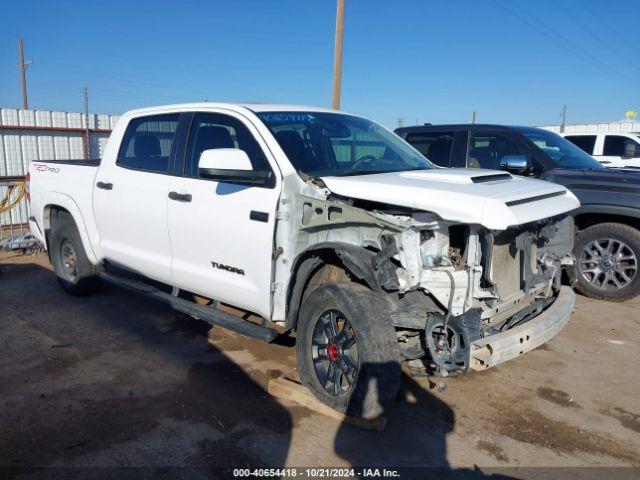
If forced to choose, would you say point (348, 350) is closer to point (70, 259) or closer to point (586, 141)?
point (70, 259)

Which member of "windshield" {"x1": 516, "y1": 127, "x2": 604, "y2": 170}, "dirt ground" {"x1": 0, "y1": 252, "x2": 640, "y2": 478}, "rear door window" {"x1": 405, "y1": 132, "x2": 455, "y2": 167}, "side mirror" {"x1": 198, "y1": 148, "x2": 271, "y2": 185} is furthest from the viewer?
"rear door window" {"x1": 405, "y1": 132, "x2": 455, "y2": 167}

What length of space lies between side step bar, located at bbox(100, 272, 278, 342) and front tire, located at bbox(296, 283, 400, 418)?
1.04 feet

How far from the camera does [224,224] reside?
4.03m

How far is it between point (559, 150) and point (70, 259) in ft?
19.6

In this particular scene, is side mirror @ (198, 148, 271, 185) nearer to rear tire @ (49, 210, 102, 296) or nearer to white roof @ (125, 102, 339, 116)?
white roof @ (125, 102, 339, 116)

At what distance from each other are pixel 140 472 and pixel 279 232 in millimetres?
1677

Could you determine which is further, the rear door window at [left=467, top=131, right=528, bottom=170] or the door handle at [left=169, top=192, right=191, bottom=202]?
the rear door window at [left=467, top=131, right=528, bottom=170]

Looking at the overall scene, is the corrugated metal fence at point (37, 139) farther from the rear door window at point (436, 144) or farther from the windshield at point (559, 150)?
the windshield at point (559, 150)

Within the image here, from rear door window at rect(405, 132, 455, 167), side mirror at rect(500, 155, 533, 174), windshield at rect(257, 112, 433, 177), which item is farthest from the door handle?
rear door window at rect(405, 132, 455, 167)

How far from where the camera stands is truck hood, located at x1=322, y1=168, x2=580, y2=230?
3.01m

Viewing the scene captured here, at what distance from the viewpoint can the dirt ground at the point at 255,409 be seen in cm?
316

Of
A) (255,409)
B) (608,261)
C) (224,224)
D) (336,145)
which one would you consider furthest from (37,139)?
(608,261)

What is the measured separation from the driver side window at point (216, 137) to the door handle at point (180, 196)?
18 cm

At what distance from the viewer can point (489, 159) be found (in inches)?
273
